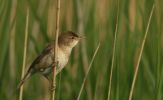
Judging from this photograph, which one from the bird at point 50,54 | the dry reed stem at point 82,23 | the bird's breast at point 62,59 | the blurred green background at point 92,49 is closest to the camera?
the blurred green background at point 92,49

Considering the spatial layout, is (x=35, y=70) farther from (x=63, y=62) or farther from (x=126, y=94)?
(x=126, y=94)

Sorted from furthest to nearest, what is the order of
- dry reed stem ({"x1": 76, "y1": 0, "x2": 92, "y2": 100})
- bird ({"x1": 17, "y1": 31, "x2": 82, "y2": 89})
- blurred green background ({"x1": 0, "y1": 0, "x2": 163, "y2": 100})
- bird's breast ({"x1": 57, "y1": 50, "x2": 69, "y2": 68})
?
dry reed stem ({"x1": 76, "y1": 0, "x2": 92, "y2": 100}), bird ({"x1": 17, "y1": 31, "x2": 82, "y2": 89}), bird's breast ({"x1": 57, "y1": 50, "x2": 69, "y2": 68}), blurred green background ({"x1": 0, "y1": 0, "x2": 163, "y2": 100})

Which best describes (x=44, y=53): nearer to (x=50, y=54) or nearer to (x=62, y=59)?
(x=50, y=54)

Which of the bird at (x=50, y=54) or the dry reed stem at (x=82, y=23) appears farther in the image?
the dry reed stem at (x=82, y=23)

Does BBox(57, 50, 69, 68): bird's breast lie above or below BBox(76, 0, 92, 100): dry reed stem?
below

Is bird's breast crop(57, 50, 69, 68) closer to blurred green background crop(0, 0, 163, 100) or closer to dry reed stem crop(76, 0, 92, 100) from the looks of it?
blurred green background crop(0, 0, 163, 100)

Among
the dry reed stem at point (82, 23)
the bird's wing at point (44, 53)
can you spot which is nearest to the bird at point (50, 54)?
the bird's wing at point (44, 53)

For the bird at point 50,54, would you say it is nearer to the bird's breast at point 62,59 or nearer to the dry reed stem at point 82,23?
the bird's breast at point 62,59

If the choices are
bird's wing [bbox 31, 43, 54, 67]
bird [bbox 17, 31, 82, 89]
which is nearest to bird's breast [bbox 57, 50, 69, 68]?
bird [bbox 17, 31, 82, 89]

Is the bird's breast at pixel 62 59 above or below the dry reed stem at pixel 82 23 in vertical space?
below
